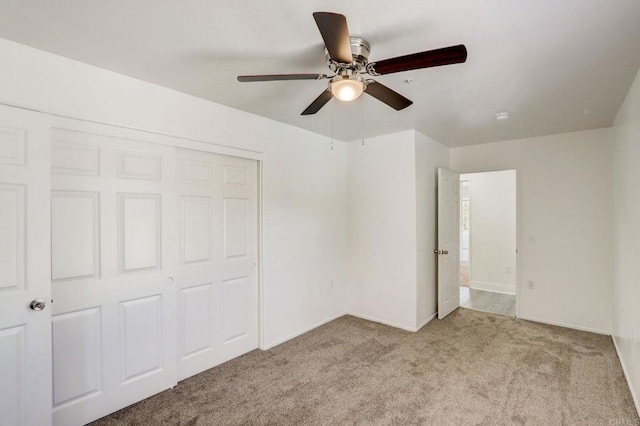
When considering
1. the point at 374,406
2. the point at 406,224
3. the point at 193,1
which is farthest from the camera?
the point at 406,224

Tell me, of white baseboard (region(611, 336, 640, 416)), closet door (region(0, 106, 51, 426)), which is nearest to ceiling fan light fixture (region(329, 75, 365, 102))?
closet door (region(0, 106, 51, 426))

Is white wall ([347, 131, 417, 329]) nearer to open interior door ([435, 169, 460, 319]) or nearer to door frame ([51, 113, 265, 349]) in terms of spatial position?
open interior door ([435, 169, 460, 319])

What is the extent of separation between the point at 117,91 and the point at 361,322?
3560 mm

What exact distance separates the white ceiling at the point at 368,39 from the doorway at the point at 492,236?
2.82 m

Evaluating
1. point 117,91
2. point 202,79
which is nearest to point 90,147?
point 117,91

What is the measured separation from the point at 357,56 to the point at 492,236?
16.6 feet

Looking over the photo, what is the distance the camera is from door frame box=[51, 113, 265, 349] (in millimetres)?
2107

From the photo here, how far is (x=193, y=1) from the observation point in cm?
150

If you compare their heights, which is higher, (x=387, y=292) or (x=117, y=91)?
(x=117, y=91)

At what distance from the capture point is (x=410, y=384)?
2.62 m

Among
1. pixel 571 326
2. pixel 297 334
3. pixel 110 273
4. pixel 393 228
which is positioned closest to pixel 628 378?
pixel 571 326

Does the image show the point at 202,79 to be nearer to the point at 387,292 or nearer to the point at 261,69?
the point at 261,69

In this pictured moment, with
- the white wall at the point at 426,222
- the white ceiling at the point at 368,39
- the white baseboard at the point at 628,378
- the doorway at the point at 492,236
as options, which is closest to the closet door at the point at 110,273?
the white ceiling at the point at 368,39

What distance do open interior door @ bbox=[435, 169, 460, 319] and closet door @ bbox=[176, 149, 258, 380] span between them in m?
2.43
